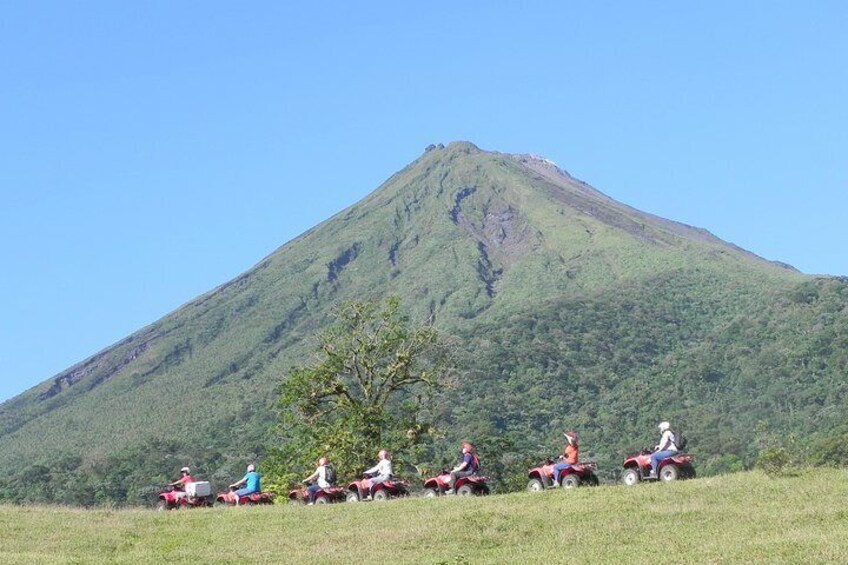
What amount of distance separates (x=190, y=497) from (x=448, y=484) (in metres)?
7.56

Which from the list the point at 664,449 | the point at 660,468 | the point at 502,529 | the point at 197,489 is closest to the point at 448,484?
the point at 660,468

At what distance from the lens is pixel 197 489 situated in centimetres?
3209

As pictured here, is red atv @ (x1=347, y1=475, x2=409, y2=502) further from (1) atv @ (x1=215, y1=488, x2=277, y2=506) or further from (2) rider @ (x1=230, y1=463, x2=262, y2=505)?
(2) rider @ (x1=230, y1=463, x2=262, y2=505)

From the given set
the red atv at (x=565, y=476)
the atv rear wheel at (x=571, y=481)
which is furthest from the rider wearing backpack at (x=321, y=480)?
the atv rear wheel at (x=571, y=481)

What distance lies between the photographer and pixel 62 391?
633ft

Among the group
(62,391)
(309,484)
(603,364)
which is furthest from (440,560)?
(62,391)

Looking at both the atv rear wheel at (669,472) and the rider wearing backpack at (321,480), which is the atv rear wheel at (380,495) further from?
the atv rear wheel at (669,472)

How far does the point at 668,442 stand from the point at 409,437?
18370 mm

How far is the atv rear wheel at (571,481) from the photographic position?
1089 inches

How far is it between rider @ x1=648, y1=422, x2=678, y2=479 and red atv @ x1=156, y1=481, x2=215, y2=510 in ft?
39.4

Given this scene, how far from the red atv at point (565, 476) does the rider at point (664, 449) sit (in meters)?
1.42

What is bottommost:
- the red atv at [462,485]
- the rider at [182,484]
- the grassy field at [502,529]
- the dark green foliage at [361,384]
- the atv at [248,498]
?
the grassy field at [502,529]

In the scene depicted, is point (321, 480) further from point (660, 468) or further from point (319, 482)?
point (660, 468)

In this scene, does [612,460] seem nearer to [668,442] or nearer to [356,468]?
[356,468]
